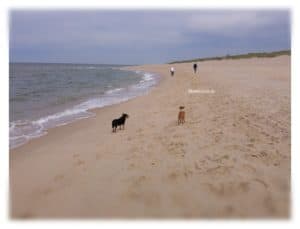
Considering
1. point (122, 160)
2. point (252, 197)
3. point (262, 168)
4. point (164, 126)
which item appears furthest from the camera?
point (164, 126)

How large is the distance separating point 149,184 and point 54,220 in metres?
1.20

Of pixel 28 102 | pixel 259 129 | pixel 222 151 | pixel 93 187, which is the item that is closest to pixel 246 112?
pixel 259 129

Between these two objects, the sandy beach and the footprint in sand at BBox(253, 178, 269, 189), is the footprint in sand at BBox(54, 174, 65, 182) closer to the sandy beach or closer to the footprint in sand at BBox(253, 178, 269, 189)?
the sandy beach

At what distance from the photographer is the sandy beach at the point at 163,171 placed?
3.35 meters

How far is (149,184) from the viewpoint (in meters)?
3.85

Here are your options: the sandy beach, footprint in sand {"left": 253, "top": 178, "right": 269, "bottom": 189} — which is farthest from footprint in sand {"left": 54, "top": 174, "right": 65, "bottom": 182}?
footprint in sand {"left": 253, "top": 178, "right": 269, "bottom": 189}

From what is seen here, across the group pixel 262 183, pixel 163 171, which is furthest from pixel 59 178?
pixel 262 183

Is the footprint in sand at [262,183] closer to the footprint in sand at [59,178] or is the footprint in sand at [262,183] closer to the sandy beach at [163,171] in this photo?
the sandy beach at [163,171]

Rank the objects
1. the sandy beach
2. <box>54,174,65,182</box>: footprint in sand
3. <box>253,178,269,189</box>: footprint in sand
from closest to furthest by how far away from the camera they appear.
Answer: the sandy beach < <box>253,178,269,189</box>: footprint in sand < <box>54,174,65,182</box>: footprint in sand

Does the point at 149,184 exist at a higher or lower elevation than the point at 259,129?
lower

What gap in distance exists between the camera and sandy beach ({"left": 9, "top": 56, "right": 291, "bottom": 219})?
11.0 ft

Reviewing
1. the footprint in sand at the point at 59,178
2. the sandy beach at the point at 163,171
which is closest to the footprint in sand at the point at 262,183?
the sandy beach at the point at 163,171

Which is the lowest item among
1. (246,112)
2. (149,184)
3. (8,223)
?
(8,223)
